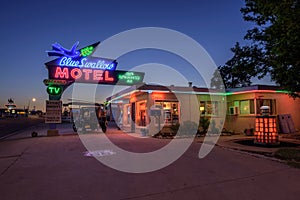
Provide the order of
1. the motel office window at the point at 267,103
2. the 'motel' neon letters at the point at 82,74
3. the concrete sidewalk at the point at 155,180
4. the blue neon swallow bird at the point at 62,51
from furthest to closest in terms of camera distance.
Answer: the blue neon swallow bird at the point at 62,51 → the 'motel' neon letters at the point at 82,74 → the motel office window at the point at 267,103 → the concrete sidewalk at the point at 155,180

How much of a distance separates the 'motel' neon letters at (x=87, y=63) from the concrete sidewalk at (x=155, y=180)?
1066 centimetres

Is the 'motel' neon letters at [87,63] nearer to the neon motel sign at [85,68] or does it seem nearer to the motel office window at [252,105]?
the neon motel sign at [85,68]

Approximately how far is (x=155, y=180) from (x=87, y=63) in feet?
46.6

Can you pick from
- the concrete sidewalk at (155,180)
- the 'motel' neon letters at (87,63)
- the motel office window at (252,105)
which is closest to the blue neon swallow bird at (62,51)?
the 'motel' neon letters at (87,63)

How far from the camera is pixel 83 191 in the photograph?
14.4 feet

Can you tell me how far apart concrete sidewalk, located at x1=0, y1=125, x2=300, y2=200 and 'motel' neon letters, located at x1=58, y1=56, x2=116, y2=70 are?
1066 cm

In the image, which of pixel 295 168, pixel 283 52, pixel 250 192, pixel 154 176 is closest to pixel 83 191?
pixel 154 176

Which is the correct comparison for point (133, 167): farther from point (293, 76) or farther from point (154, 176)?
point (293, 76)

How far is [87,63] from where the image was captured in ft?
57.5

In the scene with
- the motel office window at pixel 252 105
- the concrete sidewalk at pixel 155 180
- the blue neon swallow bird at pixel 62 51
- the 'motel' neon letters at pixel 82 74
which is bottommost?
the concrete sidewalk at pixel 155 180

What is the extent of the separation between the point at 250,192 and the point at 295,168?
2.69m

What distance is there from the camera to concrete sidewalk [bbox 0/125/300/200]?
4.18 metres

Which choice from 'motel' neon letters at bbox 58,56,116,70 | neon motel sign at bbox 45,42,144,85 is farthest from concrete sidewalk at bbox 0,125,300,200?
'motel' neon letters at bbox 58,56,116,70

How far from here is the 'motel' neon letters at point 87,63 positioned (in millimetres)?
16609
